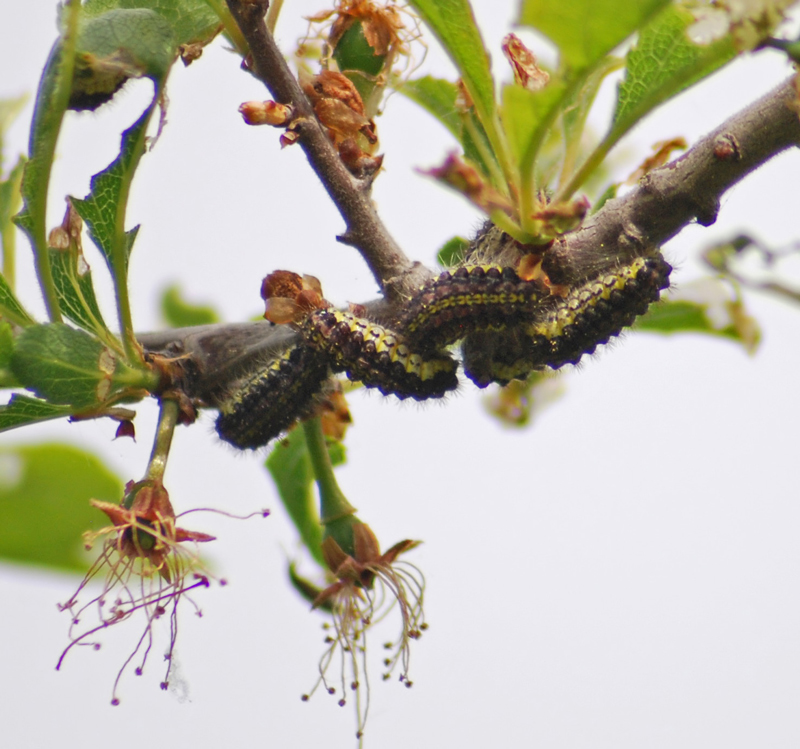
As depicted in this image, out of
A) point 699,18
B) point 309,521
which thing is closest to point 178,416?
point 309,521

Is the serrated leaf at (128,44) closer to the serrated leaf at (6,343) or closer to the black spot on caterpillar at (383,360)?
the serrated leaf at (6,343)

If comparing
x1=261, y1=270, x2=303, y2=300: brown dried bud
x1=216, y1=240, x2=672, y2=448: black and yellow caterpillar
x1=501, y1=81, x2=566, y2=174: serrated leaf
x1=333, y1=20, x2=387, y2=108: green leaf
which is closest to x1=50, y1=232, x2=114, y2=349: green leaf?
x1=261, y1=270, x2=303, y2=300: brown dried bud

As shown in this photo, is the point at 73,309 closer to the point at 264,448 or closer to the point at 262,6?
the point at 264,448

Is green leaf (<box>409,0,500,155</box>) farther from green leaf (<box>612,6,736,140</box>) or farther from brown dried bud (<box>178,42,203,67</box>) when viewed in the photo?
brown dried bud (<box>178,42,203,67</box>)

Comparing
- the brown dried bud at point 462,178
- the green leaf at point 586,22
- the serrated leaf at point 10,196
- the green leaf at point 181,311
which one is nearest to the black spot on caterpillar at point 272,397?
the brown dried bud at point 462,178

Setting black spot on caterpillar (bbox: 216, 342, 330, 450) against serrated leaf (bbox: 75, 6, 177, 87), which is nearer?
serrated leaf (bbox: 75, 6, 177, 87)

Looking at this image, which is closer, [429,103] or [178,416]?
[178,416]

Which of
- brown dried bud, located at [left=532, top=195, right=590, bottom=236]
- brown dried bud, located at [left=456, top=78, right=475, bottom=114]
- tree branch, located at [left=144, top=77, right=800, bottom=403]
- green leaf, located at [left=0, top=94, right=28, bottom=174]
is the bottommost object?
brown dried bud, located at [left=532, top=195, right=590, bottom=236]
